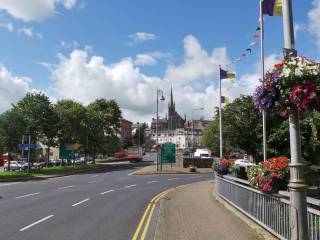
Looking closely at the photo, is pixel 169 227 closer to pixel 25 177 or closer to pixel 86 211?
pixel 86 211

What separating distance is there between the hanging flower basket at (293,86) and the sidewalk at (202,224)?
4793 millimetres

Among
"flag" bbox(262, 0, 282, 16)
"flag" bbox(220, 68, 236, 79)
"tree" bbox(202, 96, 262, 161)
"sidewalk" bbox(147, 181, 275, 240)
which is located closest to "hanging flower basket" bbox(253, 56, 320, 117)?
"sidewalk" bbox(147, 181, 275, 240)

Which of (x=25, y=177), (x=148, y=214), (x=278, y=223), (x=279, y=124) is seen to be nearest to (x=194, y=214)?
(x=148, y=214)

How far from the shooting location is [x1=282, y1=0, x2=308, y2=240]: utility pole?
7.29 meters

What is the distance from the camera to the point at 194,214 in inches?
649

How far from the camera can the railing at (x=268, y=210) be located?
27.4 feet

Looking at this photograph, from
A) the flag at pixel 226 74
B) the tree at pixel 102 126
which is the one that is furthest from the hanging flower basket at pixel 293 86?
the tree at pixel 102 126

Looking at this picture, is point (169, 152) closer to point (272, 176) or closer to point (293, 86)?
point (272, 176)

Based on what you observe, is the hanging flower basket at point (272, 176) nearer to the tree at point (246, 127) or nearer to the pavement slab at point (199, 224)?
the pavement slab at point (199, 224)

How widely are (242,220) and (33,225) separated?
6.22 m

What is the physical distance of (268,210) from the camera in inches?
459

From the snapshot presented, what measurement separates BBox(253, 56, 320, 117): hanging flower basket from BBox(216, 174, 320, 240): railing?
1.98 meters

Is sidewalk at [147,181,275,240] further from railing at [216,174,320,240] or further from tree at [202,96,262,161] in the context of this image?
tree at [202,96,262,161]

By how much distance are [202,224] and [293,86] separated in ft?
24.7
